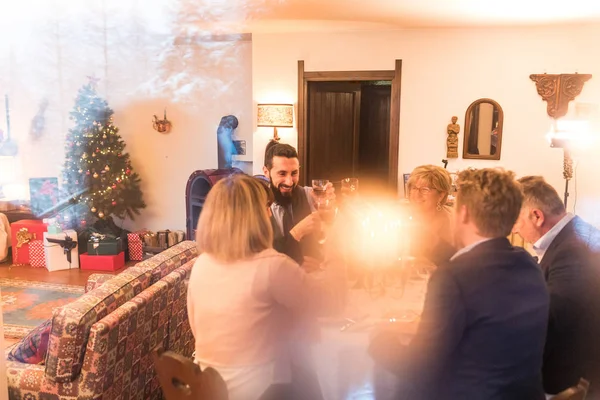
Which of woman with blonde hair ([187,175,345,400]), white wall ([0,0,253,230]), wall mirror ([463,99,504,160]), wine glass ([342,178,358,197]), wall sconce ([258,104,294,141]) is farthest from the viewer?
white wall ([0,0,253,230])

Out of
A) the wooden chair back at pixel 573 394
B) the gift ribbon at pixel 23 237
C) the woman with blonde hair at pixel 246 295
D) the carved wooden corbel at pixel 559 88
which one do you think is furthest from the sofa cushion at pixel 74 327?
the carved wooden corbel at pixel 559 88

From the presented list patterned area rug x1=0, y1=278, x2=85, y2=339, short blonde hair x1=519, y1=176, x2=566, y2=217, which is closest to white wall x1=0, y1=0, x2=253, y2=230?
patterned area rug x1=0, y1=278, x2=85, y2=339

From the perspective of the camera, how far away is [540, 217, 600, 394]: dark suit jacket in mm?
1652

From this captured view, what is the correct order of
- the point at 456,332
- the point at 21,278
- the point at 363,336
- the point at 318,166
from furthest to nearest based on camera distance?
1. the point at 318,166
2. the point at 21,278
3. the point at 363,336
4. the point at 456,332

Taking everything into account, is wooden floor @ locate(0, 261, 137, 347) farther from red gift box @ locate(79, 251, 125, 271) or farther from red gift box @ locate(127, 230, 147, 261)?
red gift box @ locate(127, 230, 147, 261)

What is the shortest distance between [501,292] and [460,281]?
112mm

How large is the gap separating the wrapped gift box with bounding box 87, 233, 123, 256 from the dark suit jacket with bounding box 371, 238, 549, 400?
4.92 metres

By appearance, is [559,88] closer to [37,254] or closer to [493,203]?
[493,203]

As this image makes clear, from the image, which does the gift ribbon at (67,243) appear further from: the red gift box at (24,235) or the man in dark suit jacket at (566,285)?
the man in dark suit jacket at (566,285)

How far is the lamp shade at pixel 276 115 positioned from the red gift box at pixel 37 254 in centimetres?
293

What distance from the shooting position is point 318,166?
21.0 feet

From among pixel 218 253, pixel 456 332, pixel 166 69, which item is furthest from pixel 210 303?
pixel 166 69

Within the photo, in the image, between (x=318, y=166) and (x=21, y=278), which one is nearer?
(x=21, y=278)

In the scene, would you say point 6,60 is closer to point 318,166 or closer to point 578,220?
point 318,166
